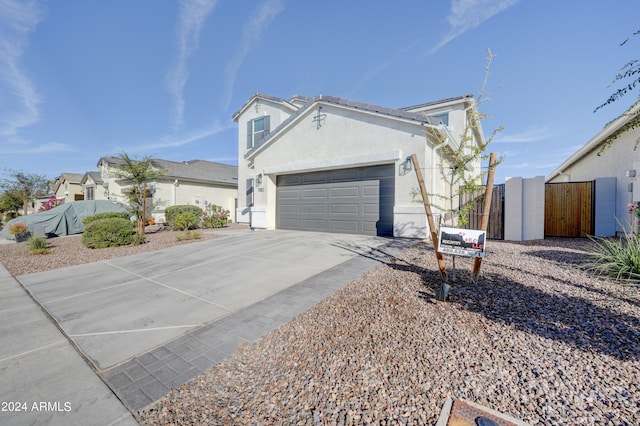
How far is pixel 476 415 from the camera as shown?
1.68 metres

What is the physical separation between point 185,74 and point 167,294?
12839 mm

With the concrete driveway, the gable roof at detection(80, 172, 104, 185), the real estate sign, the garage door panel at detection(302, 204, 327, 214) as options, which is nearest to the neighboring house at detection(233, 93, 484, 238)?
the garage door panel at detection(302, 204, 327, 214)

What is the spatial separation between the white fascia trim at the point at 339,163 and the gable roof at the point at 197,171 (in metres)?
9.92

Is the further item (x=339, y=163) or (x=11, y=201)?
(x=11, y=201)

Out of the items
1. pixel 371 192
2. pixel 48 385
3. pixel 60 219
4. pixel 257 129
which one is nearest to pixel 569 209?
pixel 371 192

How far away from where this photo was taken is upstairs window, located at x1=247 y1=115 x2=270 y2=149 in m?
15.6

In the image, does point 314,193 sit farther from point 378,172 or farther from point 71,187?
point 71,187

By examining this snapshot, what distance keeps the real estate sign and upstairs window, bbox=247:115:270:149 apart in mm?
13964

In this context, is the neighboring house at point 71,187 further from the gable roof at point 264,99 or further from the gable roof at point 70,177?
the gable roof at point 264,99

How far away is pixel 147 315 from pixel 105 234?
7111mm

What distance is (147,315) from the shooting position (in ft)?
11.6

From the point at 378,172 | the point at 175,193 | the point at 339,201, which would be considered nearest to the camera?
the point at 378,172

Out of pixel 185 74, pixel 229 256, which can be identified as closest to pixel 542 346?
pixel 229 256

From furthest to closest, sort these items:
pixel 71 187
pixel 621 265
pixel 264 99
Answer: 1. pixel 71 187
2. pixel 264 99
3. pixel 621 265
